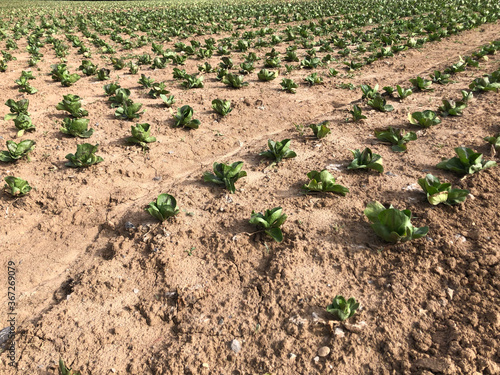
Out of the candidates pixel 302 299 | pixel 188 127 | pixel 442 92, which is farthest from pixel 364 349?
pixel 442 92

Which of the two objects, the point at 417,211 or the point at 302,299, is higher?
the point at 417,211

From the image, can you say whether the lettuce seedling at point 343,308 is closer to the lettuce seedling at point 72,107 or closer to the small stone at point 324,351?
the small stone at point 324,351

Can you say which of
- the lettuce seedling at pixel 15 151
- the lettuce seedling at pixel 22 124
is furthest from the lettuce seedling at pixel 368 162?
the lettuce seedling at pixel 22 124

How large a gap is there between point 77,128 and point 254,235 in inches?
164

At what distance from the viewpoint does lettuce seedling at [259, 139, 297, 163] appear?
4.94 meters

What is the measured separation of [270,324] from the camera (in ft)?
9.39

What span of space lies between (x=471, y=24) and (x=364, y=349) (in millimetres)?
17699

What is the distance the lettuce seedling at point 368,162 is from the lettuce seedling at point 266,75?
4.81 meters

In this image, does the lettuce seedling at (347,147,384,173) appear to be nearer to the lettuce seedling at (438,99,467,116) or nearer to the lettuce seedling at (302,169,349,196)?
the lettuce seedling at (302,169,349,196)

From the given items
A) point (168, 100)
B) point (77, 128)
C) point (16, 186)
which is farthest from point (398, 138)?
point (16, 186)

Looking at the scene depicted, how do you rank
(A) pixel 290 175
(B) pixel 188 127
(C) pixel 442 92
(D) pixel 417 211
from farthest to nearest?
(C) pixel 442 92, (B) pixel 188 127, (A) pixel 290 175, (D) pixel 417 211

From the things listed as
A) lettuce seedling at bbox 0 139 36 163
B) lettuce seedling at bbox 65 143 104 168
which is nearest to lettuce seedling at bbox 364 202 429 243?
lettuce seedling at bbox 65 143 104 168

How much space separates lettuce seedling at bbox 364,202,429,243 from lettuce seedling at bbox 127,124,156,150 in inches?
160

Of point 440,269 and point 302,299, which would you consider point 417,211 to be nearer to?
point 440,269
